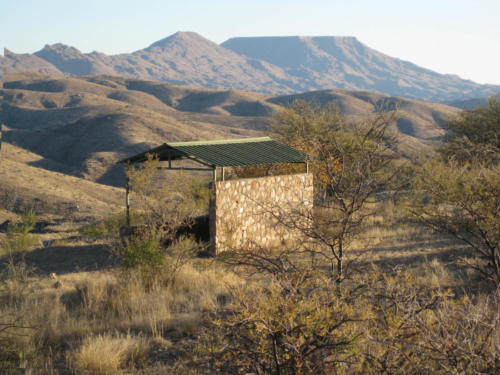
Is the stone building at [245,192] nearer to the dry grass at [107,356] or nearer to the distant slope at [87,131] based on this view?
the dry grass at [107,356]

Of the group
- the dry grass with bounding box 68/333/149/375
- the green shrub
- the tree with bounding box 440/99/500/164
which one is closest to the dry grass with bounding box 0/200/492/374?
the dry grass with bounding box 68/333/149/375

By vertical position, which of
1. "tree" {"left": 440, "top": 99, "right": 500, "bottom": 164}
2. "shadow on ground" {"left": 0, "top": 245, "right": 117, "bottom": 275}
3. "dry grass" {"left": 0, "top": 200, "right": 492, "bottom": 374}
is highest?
"tree" {"left": 440, "top": 99, "right": 500, "bottom": 164}

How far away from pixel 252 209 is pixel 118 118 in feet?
168

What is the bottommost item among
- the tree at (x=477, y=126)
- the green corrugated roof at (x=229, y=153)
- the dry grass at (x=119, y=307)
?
the dry grass at (x=119, y=307)

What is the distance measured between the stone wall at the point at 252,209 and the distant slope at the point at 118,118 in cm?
371

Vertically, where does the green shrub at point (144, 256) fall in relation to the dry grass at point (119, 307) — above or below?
above

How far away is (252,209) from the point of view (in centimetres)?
1453

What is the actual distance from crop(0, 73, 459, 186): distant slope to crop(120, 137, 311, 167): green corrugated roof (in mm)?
3697

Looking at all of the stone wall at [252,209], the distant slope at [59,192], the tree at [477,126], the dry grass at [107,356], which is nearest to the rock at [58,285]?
the stone wall at [252,209]

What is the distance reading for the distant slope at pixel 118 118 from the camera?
5162cm

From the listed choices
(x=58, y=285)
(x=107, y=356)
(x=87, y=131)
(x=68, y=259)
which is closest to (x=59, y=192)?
(x=68, y=259)

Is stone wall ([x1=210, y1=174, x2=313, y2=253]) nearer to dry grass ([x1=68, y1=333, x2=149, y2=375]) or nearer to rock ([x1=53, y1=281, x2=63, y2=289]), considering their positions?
rock ([x1=53, y1=281, x2=63, y2=289])

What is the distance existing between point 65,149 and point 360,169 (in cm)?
5563

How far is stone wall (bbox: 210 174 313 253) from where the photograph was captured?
1348 centimetres
